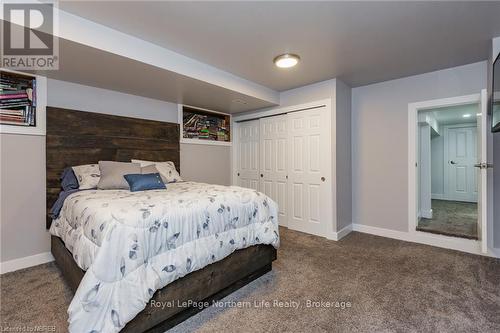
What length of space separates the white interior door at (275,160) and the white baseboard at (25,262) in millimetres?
3150

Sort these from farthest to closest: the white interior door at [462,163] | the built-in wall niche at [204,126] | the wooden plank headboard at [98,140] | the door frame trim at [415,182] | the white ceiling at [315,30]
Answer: the white interior door at [462,163] → the built-in wall niche at [204,126] → the door frame trim at [415,182] → the wooden plank headboard at [98,140] → the white ceiling at [315,30]

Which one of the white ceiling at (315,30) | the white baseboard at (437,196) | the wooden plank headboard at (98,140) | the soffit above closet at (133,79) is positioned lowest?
the white baseboard at (437,196)

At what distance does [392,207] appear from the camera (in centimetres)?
349

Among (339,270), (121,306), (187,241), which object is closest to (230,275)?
(187,241)

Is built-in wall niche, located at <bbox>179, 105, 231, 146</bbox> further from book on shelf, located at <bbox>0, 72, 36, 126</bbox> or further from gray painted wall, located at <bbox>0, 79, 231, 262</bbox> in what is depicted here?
book on shelf, located at <bbox>0, 72, 36, 126</bbox>

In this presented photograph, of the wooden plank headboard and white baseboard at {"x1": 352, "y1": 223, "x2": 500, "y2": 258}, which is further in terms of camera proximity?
white baseboard at {"x1": 352, "y1": 223, "x2": 500, "y2": 258}

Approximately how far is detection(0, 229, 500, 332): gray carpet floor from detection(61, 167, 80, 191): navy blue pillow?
87cm

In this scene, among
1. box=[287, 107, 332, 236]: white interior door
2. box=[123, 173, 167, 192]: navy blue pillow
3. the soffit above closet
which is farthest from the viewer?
box=[287, 107, 332, 236]: white interior door

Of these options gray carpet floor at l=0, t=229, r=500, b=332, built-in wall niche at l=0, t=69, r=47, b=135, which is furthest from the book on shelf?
gray carpet floor at l=0, t=229, r=500, b=332

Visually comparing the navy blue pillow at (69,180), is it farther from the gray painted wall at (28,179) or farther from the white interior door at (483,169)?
the white interior door at (483,169)

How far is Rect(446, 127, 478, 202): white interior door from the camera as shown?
5.75 m

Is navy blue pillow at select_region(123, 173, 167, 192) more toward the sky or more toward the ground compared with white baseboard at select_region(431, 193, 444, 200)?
more toward the sky

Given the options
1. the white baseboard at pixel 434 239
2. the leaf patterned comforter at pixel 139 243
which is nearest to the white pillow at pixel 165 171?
the leaf patterned comforter at pixel 139 243

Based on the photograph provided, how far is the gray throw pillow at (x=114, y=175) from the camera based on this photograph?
2.59m
